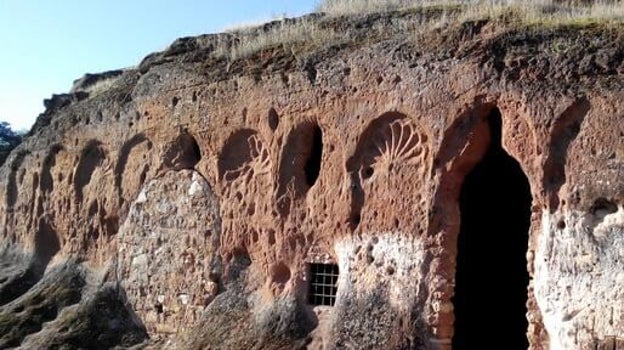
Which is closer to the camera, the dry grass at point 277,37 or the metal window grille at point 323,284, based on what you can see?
the metal window grille at point 323,284

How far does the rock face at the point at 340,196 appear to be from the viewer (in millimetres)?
9422

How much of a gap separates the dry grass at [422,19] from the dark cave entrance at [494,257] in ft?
5.43

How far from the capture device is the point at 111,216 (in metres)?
15.0

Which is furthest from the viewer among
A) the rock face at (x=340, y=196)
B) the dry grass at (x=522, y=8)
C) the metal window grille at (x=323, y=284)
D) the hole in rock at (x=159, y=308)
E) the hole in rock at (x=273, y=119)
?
the hole in rock at (x=159, y=308)

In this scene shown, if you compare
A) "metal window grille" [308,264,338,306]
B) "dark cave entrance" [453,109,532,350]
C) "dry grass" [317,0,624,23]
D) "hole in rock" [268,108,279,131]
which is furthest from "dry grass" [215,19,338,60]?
"metal window grille" [308,264,338,306]

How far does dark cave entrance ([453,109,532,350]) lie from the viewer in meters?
11.5

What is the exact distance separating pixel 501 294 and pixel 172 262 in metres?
4.66

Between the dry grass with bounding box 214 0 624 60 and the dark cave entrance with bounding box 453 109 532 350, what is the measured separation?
1654 millimetres

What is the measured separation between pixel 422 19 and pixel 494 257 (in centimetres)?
318

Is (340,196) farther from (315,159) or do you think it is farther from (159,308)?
(159,308)

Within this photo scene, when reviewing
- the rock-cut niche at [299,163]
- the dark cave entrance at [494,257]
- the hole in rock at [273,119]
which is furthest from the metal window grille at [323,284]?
the hole in rock at [273,119]

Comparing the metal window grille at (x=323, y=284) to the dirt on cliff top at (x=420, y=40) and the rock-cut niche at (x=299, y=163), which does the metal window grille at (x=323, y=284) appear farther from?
the dirt on cliff top at (x=420, y=40)

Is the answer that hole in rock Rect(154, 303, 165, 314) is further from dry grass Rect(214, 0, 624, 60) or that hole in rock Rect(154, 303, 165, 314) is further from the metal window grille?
dry grass Rect(214, 0, 624, 60)

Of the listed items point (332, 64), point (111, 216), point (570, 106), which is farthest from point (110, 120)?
point (570, 106)
